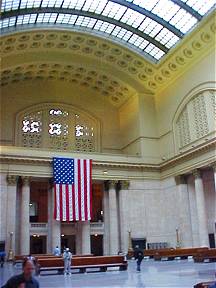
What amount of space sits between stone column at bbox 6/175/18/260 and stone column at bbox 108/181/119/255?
678cm

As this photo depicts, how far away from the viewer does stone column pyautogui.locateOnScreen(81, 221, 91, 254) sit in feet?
85.7

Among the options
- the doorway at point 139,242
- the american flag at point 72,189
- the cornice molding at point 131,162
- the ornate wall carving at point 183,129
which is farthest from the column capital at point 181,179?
the american flag at point 72,189

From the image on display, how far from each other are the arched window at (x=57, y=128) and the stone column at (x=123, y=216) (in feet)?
17.2

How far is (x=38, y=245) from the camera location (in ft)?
95.7

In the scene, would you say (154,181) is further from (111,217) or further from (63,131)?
(63,131)

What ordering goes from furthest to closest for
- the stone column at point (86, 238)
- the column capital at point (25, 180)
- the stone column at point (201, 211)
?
the stone column at point (86, 238) → the column capital at point (25, 180) → the stone column at point (201, 211)

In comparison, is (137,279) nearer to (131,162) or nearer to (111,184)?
(111,184)

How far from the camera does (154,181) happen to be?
29.3 meters

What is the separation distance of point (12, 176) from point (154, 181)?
10756 mm

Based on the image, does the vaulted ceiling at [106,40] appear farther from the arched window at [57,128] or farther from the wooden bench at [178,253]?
the wooden bench at [178,253]

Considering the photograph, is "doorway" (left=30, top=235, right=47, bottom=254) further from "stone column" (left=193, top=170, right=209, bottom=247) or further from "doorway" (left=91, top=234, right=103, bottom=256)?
"stone column" (left=193, top=170, right=209, bottom=247)

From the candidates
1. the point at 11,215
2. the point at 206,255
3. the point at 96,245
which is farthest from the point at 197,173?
the point at 11,215

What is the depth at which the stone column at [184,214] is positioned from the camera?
2602cm

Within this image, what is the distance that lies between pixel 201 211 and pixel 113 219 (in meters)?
6.34
